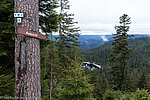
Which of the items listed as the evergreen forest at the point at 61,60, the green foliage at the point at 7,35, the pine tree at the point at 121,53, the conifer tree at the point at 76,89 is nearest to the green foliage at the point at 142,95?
the evergreen forest at the point at 61,60

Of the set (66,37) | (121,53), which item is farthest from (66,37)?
(121,53)

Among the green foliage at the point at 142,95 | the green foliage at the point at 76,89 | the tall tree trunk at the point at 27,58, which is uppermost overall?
the tall tree trunk at the point at 27,58

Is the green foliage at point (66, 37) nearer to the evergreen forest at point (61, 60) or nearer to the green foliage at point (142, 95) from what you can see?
the evergreen forest at point (61, 60)

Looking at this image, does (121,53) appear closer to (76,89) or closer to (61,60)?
(61,60)

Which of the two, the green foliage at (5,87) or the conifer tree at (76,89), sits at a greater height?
the green foliage at (5,87)

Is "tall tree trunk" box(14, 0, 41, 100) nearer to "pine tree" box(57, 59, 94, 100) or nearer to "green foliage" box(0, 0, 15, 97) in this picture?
"green foliage" box(0, 0, 15, 97)

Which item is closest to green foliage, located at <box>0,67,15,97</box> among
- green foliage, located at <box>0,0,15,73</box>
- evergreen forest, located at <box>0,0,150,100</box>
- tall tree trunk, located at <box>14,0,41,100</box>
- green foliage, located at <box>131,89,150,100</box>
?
evergreen forest, located at <box>0,0,150,100</box>

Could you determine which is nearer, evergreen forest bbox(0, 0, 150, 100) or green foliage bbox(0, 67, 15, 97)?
green foliage bbox(0, 67, 15, 97)

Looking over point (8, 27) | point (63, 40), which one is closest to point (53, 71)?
point (63, 40)

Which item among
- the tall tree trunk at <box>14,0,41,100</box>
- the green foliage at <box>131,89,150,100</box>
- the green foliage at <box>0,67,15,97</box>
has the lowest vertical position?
the green foliage at <box>131,89,150,100</box>

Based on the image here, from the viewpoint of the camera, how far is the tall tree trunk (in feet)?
Answer: 8.05

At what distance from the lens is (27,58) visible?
253 centimetres

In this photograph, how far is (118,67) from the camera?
52.8 ft

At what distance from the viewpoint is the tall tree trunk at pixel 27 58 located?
2455 mm
